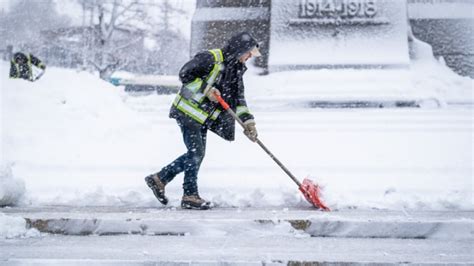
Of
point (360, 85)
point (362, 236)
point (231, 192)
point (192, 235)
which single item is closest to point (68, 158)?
point (231, 192)

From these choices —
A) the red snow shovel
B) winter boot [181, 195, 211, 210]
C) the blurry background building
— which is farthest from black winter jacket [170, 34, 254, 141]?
the blurry background building

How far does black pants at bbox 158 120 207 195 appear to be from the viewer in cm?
410

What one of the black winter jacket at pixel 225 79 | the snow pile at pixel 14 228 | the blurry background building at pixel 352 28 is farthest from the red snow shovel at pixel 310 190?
the blurry background building at pixel 352 28

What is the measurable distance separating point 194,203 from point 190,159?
373mm

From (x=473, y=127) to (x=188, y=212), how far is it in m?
5.93

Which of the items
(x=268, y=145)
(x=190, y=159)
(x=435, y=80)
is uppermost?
(x=190, y=159)

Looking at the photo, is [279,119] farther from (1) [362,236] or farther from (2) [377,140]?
(1) [362,236]

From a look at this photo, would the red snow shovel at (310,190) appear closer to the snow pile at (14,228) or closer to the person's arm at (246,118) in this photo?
the person's arm at (246,118)

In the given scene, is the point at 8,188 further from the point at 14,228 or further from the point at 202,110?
the point at 202,110

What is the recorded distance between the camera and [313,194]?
4145mm

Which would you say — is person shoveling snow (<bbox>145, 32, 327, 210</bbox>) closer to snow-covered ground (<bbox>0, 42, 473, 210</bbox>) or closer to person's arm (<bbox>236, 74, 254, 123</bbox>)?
person's arm (<bbox>236, 74, 254, 123</bbox>)

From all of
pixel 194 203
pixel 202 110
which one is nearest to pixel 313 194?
pixel 194 203

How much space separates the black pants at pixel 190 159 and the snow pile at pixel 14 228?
1114 millimetres

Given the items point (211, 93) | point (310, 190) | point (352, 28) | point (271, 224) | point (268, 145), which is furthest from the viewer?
point (352, 28)
